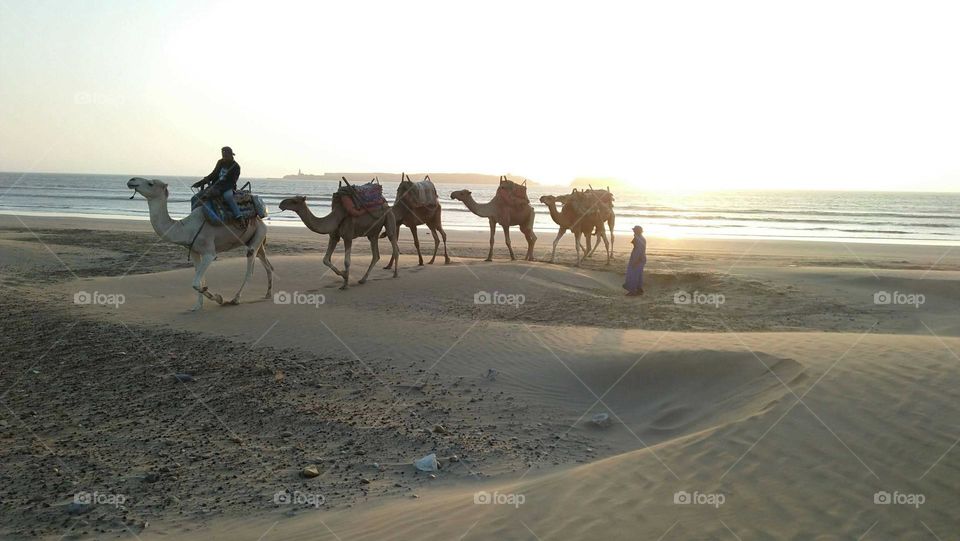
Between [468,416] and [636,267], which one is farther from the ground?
[636,267]

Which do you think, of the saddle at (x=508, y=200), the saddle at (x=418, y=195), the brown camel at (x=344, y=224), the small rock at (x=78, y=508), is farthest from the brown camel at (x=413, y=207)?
the small rock at (x=78, y=508)

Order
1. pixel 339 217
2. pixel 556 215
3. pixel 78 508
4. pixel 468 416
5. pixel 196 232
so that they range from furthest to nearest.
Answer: pixel 556 215 < pixel 339 217 < pixel 196 232 < pixel 468 416 < pixel 78 508

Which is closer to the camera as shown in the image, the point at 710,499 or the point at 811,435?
the point at 710,499

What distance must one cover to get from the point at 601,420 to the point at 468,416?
1536mm

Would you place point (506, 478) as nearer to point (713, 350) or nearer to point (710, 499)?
point (710, 499)

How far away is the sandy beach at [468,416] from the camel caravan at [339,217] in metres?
1.06

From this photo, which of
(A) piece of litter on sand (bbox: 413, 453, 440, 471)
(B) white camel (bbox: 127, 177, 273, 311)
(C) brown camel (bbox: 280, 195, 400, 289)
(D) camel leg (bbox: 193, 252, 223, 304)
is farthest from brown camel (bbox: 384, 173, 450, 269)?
(A) piece of litter on sand (bbox: 413, 453, 440, 471)

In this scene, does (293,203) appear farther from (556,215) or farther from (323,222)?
(556,215)

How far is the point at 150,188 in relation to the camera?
1208cm

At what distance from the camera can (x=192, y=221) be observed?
41.2 ft

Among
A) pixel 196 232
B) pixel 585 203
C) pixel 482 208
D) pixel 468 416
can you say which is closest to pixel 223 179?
pixel 196 232

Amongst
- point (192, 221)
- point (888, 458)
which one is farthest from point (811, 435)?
point (192, 221)

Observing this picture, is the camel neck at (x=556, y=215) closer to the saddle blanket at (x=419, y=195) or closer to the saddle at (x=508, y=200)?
the saddle at (x=508, y=200)

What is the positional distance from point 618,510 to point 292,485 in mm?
2786
